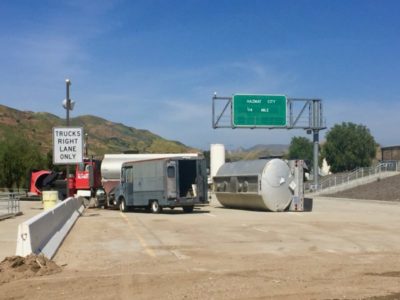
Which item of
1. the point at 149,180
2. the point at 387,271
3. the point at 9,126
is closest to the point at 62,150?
the point at 149,180

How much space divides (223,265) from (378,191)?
4012 centimetres

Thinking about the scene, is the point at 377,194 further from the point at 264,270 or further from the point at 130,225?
the point at 264,270

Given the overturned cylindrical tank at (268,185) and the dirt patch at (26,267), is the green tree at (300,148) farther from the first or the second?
the dirt patch at (26,267)

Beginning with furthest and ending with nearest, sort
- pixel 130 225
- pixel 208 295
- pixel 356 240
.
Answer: pixel 130 225
pixel 356 240
pixel 208 295

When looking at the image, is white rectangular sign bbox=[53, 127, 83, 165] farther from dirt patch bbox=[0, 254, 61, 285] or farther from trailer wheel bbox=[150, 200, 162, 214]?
dirt patch bbox=[0, 254, 61, 285]

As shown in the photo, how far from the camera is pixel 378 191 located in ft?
161

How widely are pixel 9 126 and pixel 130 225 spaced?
426 feet

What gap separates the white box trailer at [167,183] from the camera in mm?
29047

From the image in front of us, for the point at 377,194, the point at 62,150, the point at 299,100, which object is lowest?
the point at 377,194

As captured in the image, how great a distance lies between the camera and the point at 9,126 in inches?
5679

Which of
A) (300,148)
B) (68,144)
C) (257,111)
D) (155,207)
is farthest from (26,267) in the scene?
(300,148)

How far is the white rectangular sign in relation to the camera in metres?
27.9

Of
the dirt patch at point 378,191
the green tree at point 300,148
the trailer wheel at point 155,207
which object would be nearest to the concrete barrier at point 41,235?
the trailer wheel at point 155,207

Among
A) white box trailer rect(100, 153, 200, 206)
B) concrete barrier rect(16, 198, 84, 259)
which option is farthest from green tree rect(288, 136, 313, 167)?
concrete barrier rect(16, 198, 84, 259)
